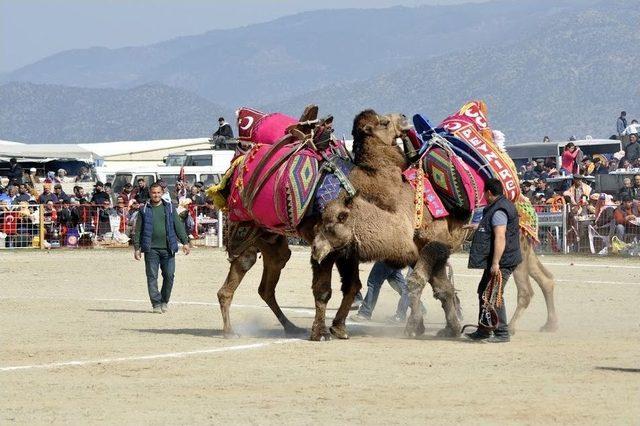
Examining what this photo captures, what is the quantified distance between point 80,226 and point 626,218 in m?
12.6

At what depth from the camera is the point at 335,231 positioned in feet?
50.7

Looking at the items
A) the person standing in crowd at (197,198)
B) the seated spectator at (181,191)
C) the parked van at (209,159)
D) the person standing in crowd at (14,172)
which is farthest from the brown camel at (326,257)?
the parked van at (209,159)

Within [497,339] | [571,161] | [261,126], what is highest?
[571,161]

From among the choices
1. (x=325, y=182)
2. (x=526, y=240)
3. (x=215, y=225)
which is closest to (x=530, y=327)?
(x=526, y=240)

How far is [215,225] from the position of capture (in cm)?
3519

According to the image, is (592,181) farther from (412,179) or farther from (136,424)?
(136,424)

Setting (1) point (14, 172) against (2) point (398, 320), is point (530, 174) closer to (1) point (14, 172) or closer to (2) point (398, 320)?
(1) point (14, 172)

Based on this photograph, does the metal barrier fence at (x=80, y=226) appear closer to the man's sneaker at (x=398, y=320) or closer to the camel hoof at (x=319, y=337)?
the man's sneaker at (x=398, y=320)

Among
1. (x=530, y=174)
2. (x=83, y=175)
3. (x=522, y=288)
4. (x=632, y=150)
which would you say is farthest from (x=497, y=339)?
(x=83, y=175)

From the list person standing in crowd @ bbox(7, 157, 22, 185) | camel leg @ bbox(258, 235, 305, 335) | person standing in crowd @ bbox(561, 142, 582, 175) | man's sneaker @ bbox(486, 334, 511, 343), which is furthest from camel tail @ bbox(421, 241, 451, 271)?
person standing in crowd @ bbox(7, 157, 22, 185)

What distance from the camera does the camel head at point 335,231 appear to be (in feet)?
50.7

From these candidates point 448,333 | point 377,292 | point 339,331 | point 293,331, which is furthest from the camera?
point 377,292

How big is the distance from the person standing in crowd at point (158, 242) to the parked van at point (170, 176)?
1977 centimetres

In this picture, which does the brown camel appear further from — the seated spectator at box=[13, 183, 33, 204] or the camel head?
the seated spectator at box=[13, 183, 33, 204]
